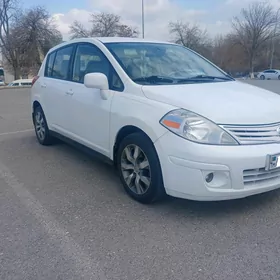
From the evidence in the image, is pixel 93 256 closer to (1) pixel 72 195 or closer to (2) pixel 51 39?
(1) pixel 72 195

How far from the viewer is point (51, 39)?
39062 mm

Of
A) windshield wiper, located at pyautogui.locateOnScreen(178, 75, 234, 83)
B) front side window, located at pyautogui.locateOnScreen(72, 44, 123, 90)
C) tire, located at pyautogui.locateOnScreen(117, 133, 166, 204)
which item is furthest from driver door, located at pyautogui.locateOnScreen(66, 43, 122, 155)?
windshield wiper, located at pyautogui.locateOnScreen(178, 75, 234, 83)

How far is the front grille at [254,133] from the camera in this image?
2541mm

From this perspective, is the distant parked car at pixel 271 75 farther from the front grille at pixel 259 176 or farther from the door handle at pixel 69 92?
the front grille at pixel 259 176

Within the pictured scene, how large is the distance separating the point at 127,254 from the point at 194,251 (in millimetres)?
515

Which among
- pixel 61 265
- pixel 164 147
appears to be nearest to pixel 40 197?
pixel 61 265

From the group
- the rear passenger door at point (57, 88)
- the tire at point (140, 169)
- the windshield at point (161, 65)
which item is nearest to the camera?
the tire at point (140, 169)

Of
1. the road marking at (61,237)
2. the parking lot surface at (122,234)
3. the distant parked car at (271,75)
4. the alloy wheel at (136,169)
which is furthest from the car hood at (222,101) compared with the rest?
the distant parked car at (271,75)

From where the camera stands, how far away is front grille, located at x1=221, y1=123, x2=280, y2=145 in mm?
2541

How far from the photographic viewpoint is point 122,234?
252cm

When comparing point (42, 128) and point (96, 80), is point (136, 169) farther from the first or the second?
point (42, 128)

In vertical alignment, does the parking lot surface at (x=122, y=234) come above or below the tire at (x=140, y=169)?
below

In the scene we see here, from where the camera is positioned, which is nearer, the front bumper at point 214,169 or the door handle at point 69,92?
the front bumper at point 214,169

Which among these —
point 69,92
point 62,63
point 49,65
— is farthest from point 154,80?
point 49,65
